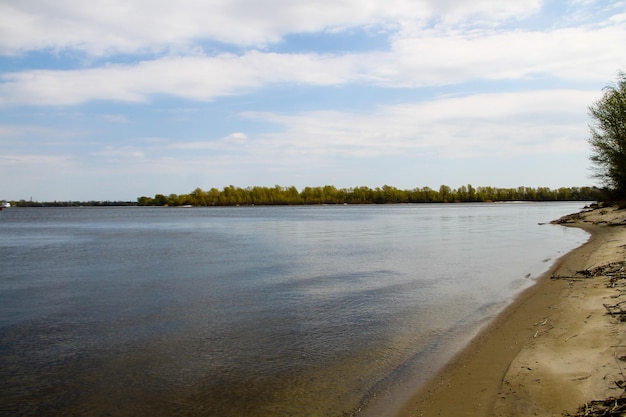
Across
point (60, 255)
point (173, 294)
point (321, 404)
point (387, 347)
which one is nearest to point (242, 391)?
point (321, 404)

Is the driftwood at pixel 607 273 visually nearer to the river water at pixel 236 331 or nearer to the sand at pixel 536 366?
the river water at pixel 236 331

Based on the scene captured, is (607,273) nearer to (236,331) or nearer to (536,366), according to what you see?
(536,366)

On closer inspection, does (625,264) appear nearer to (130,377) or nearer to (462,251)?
(462,251)

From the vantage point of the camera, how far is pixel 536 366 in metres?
6.65

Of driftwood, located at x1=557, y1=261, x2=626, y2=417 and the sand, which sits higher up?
driftwood, located at x1=557, y1=261, x2=626, y2=417

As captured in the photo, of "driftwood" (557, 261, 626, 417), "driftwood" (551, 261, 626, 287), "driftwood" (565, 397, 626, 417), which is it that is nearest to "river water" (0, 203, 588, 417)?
"driftwood" (551, 261, 626, 287)

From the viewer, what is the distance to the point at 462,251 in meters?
24.5

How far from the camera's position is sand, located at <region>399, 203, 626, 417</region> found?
552 cm

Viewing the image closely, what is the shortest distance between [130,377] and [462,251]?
2011 cm

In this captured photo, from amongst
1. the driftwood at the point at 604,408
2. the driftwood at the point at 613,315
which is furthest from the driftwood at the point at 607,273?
the driftwood at the point at 604,408

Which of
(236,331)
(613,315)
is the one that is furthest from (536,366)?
(236,331)

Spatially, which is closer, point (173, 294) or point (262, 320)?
point (262, 320)

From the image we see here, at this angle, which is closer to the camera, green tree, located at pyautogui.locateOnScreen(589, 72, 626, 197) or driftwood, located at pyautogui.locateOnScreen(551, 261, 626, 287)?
driftwood, located at pyautogui.locateOnScreen(551, 261, 626, 287)

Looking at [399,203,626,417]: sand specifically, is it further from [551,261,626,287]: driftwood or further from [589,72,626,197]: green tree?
[589,72,626,197]: green tree
